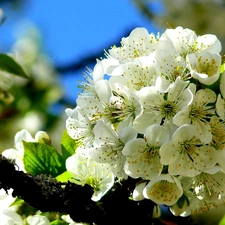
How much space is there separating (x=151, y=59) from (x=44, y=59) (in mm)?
3498

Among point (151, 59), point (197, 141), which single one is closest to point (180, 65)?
point (151, 59)

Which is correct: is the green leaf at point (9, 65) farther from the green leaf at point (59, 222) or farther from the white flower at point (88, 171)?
the green leaf at point (59, 222)

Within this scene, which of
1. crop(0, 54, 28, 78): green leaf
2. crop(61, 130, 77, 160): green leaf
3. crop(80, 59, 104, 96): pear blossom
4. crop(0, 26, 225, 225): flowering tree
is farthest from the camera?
crop(0, 54, 28, 78): green leaf

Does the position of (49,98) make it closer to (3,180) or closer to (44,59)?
(44,59)

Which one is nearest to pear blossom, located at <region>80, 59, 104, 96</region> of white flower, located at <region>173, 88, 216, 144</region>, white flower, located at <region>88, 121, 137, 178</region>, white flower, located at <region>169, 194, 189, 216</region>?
white flower, located at <region>88, 121, 137, 178</region>

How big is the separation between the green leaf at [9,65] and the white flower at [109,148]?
0.50 meters

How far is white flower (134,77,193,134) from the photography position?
4.34 feet

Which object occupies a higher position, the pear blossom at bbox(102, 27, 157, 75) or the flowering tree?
the pear blossom at bbox(102, 27, 157, 75)

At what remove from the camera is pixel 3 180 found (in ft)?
3.92

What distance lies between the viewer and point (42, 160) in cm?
149

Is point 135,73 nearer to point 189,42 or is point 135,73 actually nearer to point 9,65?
point 189,42

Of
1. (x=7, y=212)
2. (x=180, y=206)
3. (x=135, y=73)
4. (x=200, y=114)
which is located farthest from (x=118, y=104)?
(x=7, y=212)

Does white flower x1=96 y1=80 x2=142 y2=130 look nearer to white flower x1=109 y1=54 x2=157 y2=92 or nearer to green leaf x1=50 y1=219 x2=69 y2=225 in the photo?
white flower x1=109 y1=54 x2=157 y2=92

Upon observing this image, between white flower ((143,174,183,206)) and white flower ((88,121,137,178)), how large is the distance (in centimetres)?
8
